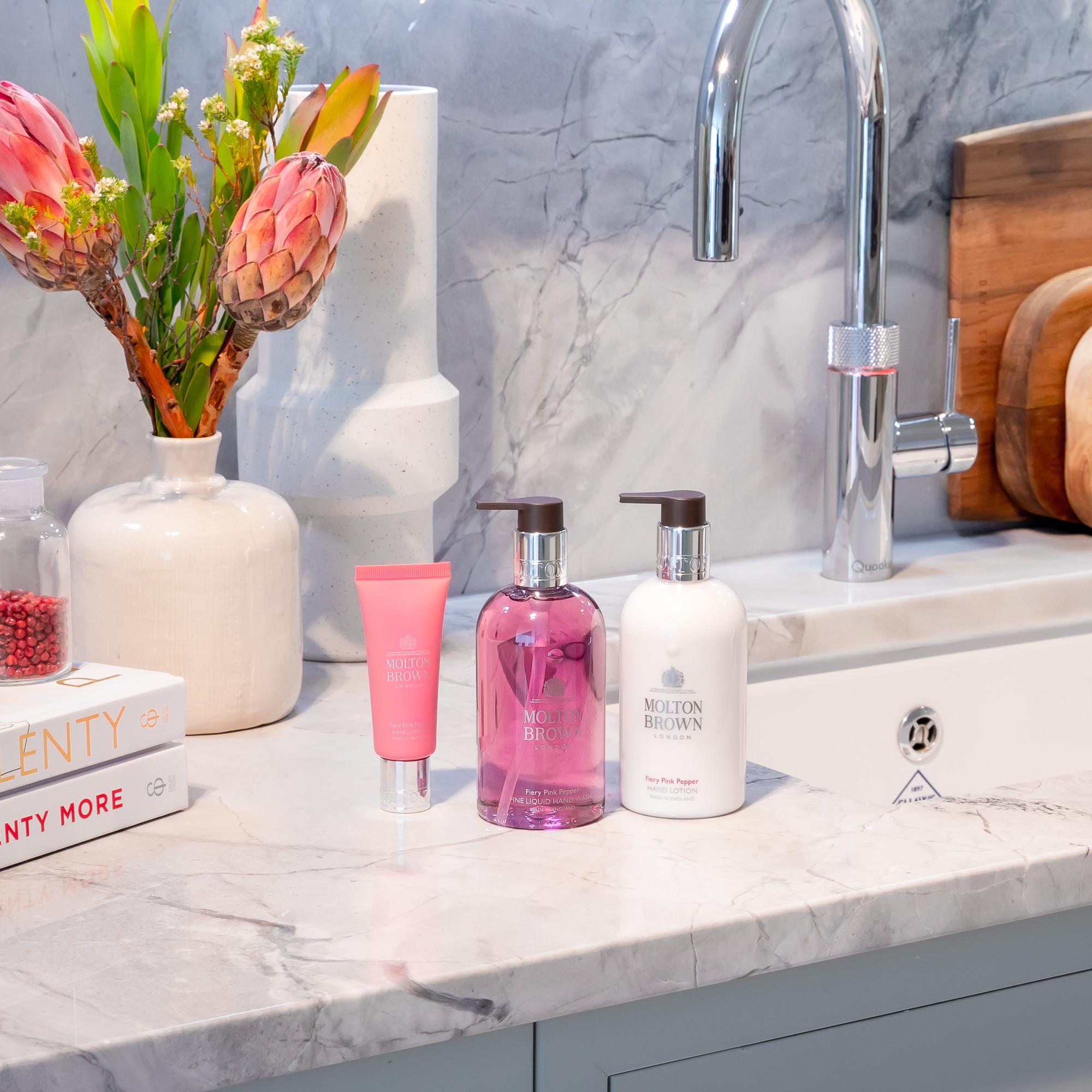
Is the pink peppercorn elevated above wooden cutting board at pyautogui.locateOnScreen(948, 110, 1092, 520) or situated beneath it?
situated beneath

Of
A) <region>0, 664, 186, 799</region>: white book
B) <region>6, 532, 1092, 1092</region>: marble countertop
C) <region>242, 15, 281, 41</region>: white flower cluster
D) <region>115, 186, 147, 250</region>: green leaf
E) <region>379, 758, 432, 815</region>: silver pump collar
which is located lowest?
<region>6, 532, 1092, 1092</region>: marble countertop

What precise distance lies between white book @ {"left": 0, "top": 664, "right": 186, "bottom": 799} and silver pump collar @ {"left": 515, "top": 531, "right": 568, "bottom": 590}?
0.18 meters

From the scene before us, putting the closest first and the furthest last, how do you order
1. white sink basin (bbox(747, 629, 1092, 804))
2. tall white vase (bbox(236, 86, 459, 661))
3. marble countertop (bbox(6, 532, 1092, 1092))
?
1. marble countertop (bbox(6, 532, 1092, 1092))
2. tall white vase (bbox(236, 86, 459, 661))
3. white sink basin (bbox(747, 629, 1092, 804))

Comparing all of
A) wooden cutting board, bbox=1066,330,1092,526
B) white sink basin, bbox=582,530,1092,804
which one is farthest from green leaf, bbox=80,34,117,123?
wooden cutting board, bbox=1066,330,1092,526

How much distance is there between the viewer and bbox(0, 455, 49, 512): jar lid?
760mm

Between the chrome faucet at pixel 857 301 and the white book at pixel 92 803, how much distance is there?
1.51 feet

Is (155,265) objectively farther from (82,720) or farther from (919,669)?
(919,669)

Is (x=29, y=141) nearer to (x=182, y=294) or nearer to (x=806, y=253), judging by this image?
(x=182, y=294)

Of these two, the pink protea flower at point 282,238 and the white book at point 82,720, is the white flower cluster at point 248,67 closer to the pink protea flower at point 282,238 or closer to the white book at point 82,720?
the pink protea flower at point 282,238

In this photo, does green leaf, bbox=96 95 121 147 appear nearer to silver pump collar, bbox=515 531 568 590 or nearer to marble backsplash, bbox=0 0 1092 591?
marble backsplash, bbox=0 0 1092 591

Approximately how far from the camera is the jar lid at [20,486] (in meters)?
0.76

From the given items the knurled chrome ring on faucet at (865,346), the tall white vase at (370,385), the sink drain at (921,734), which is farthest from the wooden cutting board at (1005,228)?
the tall white vase at (370,385)

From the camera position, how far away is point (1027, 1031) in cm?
66

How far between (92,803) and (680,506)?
0.30 meters
